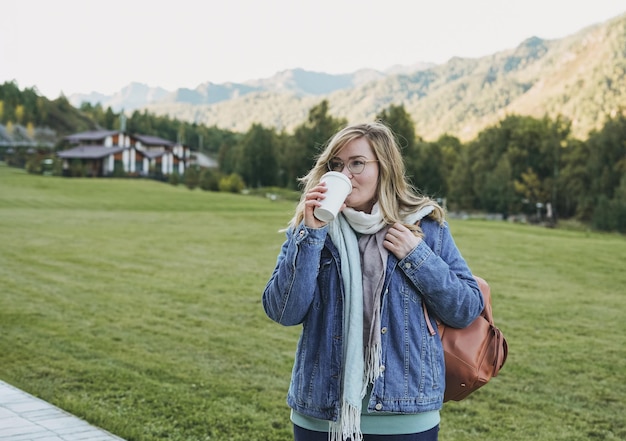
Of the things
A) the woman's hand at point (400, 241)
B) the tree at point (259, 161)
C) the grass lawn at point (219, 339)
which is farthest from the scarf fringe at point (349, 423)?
the tree at point (259, 161)

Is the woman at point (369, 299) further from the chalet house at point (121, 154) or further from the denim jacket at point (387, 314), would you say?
the chalet house at point (121, 154)

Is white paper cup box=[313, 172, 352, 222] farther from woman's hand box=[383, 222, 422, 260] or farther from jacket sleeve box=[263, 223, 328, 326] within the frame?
woman's hand box=[383, 222, 422, 260]

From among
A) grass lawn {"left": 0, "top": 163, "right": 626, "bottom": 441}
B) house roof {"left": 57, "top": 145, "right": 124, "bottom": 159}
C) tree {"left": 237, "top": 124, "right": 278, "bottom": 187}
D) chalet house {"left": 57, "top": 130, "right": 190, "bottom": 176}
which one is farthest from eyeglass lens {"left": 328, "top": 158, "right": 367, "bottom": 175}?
house roof {"left": 57, "top": 145, "right": 124, "bottom": 159}

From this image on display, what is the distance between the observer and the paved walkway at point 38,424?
457 cm

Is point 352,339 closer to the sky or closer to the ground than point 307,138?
closer to the ground

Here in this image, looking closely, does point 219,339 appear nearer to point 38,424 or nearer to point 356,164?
point 38,424

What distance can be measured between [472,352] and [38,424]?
343cm

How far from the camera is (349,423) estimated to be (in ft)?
7.16

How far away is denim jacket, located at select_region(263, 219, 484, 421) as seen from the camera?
2.21m

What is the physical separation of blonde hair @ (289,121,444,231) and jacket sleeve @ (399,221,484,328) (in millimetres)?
82

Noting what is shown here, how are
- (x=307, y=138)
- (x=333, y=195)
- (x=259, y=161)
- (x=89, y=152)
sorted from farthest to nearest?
1. (x=89, y=152)
2. (x=259, y=161)
3. (x=307, y=138)
4. (x=333, y=195)

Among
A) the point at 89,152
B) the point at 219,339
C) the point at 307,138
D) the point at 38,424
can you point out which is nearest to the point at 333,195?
the point at 38,424

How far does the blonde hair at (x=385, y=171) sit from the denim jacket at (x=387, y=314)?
0.10m

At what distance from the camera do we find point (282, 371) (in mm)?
7078
